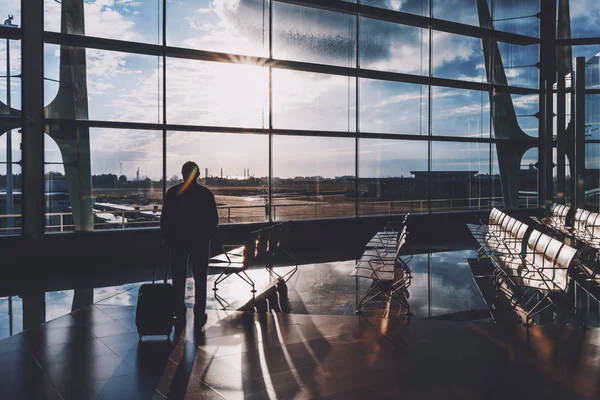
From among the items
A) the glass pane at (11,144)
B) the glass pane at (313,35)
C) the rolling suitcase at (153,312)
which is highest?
the glass pane at (313,35)

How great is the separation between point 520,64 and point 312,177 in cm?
777

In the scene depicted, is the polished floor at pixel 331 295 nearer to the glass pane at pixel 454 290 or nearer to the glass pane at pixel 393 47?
the glass pane at pixel 454 290

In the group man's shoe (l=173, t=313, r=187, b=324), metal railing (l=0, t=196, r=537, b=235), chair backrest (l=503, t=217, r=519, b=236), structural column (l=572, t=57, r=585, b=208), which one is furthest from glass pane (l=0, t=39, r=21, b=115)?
structural column (l=572, t=57, r=585, b=208)

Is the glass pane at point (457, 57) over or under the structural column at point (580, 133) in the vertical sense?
over

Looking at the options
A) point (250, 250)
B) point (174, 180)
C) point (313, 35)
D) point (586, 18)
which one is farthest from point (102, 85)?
Answer: point (586, 18)

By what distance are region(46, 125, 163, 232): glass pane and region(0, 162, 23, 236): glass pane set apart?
0.47 meters

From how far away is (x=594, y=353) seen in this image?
396 cm

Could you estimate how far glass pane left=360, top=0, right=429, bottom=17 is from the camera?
1193 cm

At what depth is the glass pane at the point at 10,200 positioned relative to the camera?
838 cm

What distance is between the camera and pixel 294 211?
1148 cm

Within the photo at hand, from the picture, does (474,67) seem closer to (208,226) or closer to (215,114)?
(215,114)

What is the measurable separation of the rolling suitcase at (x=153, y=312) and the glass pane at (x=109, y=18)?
6.57 m

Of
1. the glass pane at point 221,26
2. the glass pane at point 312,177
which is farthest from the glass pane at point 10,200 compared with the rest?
the glass pane at point 312,177

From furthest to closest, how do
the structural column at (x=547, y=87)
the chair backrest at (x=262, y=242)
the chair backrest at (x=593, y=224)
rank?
the structural column at (x=547, y=87), the chair backrest at (x=593, y=224), the chair backrest at (x=262, y=242)
